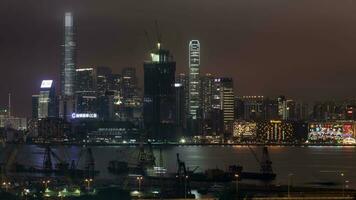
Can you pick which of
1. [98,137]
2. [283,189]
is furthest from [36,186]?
[98,137]

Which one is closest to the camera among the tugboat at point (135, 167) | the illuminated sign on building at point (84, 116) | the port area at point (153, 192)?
the port area at point (153, 192)

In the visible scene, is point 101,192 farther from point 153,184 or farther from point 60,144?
point 60,144

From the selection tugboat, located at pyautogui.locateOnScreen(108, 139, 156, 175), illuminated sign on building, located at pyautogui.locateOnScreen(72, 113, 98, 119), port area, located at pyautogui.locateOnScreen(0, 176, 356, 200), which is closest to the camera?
port area, located at pyautogui.locateOnScreen(0, 176, 356, 200)

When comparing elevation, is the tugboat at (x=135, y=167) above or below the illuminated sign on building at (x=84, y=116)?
below

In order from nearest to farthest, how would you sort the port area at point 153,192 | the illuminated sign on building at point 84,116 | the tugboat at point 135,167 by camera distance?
the port area at point 153,192, the tugboat at point 135,167, the illuminated sign on building at point 84,116

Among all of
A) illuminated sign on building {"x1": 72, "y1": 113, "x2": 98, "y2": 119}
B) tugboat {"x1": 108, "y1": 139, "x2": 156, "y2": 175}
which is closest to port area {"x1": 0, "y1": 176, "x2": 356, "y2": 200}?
tugboat {"x1": 108, "y1": 139, "x2": 156, "y2": 175}

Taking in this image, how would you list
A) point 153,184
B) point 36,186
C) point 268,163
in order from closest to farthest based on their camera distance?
1. point 36,186
2. point 153,184
3. point 268,163

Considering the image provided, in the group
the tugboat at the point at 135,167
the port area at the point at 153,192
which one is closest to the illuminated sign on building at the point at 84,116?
the tugboat at the point at 135,167

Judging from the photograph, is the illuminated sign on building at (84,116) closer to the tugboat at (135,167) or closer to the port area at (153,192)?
the tugboat at (135,167)

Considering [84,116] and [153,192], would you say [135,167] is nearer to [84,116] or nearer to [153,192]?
[153,192]

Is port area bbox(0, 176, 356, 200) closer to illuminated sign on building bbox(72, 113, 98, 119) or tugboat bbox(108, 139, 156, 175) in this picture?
tugboat bbox(108, 139, 156, 175)

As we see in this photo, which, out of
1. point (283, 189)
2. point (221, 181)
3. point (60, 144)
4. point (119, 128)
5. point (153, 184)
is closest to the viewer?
point (283, 189)
